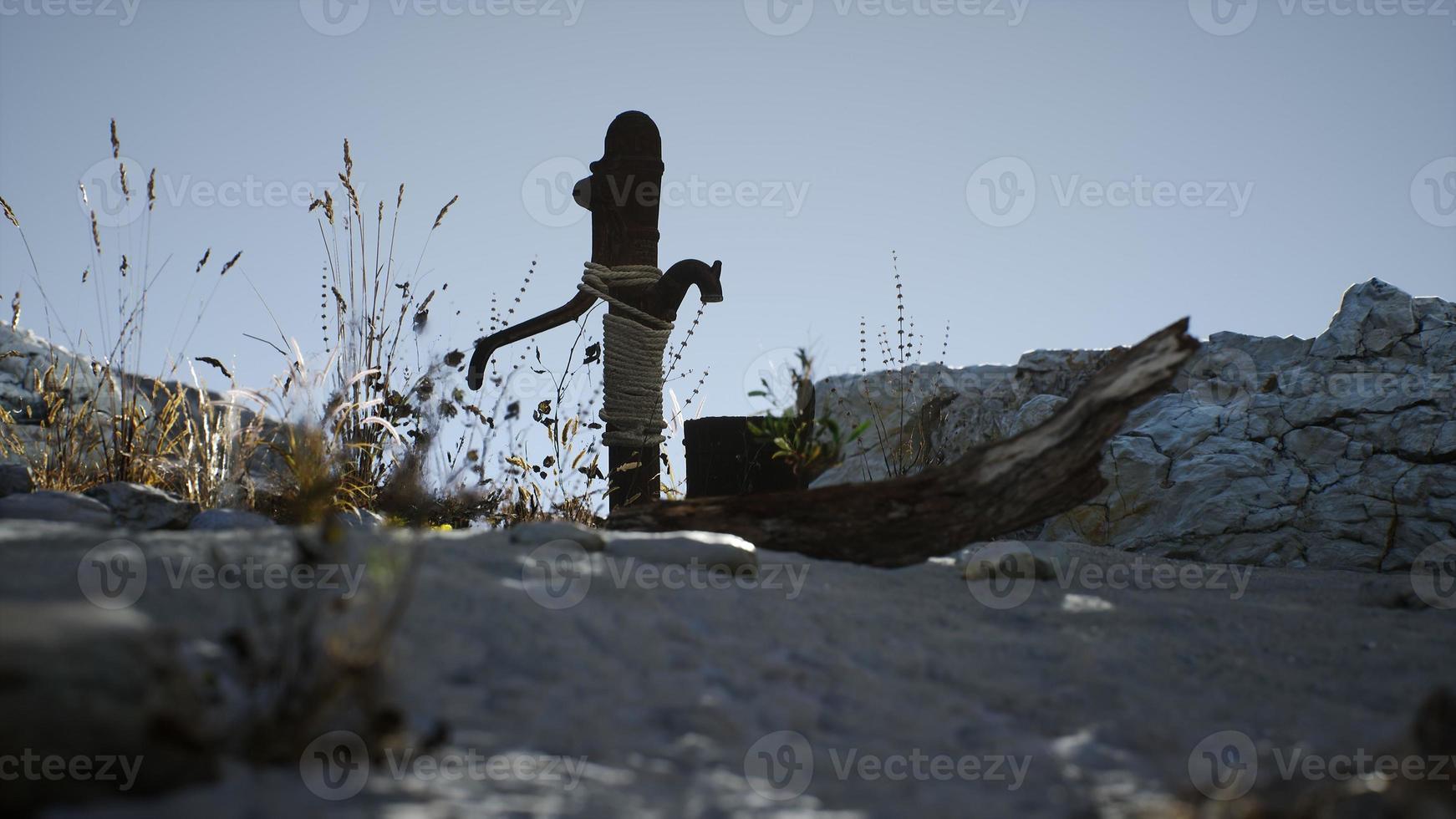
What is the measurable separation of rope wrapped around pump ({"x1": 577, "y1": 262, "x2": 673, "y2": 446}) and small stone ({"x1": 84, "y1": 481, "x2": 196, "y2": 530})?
2.00 metres

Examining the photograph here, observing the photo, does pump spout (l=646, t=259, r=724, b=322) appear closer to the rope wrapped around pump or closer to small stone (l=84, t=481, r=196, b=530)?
the rope wrapped around pump

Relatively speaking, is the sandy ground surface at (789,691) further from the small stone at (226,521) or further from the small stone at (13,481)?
the small stone at (13,481)

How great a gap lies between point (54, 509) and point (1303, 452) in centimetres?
602

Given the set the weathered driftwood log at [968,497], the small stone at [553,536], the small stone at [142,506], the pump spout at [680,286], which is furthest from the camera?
the pump spout at [680,286]

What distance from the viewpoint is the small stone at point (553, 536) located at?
3.07 meters

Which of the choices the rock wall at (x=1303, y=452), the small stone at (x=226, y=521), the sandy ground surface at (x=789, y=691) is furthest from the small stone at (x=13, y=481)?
the rock wall at (x=1303, y=452)

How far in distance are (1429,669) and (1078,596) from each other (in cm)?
98

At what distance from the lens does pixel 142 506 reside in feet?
13.4

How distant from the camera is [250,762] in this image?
5.20 feet

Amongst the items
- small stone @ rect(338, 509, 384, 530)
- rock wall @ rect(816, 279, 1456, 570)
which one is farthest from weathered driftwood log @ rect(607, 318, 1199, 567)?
rock wall @ rect(816, 279, 1456, 570)

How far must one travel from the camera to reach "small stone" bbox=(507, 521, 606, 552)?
307 cm

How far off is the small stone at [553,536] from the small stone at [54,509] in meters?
1.74

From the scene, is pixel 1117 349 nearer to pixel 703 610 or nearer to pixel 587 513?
pixel 587 513

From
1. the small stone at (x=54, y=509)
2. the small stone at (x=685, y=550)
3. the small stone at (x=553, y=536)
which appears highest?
the small stone at (x=54, y=509)
